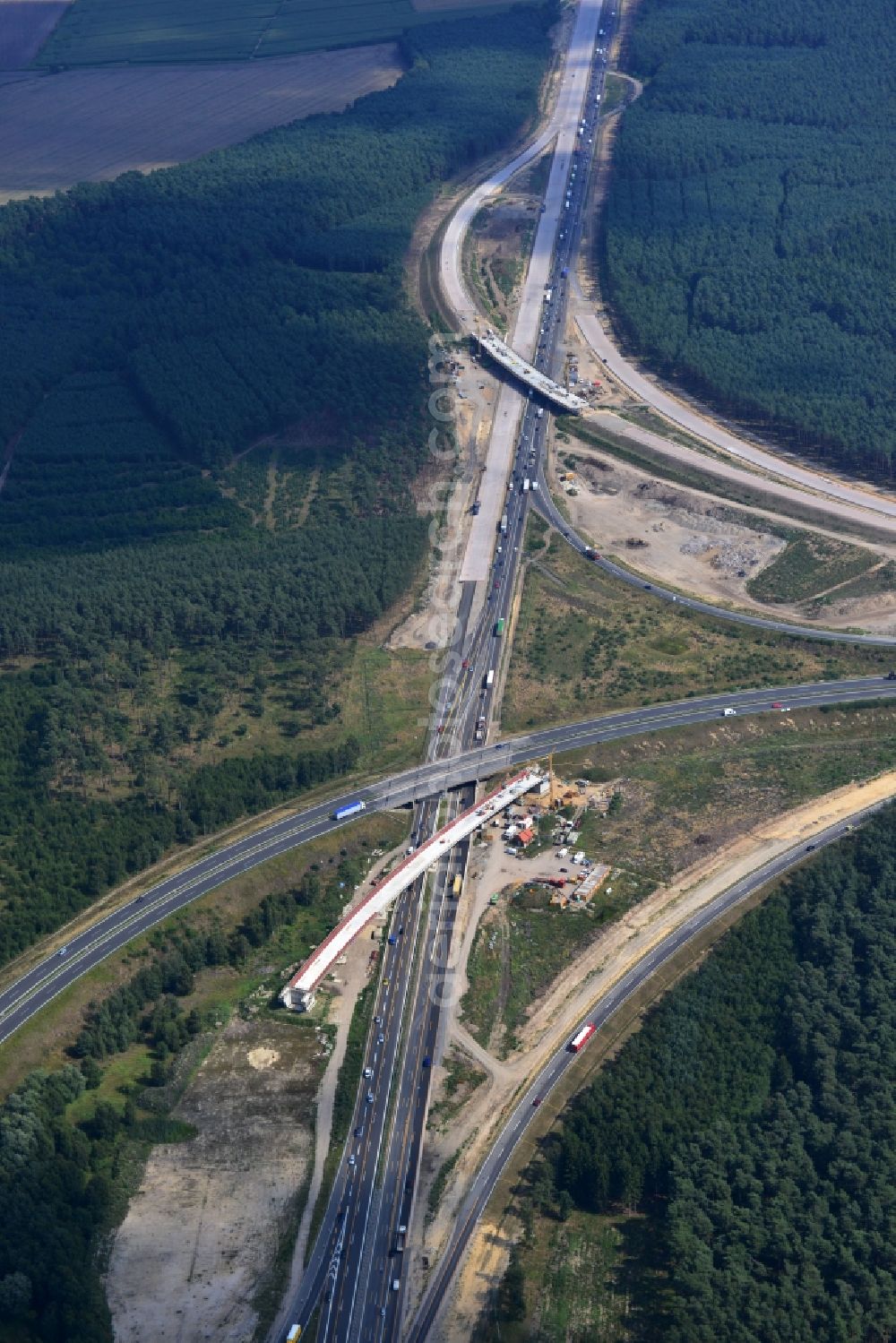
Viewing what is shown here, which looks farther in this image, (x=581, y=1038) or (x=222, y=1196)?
(x=581, y=1038)

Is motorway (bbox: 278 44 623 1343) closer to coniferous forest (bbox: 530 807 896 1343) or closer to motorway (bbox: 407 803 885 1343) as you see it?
motorway (bbox: 407 803 885 1343)

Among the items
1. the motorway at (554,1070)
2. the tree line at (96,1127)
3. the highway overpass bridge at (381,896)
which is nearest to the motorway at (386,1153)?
the highway overpass bridge at (381,896)

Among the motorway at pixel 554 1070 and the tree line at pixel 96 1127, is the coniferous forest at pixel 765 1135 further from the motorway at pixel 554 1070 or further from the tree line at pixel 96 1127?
the tree line at pixel 96 1127

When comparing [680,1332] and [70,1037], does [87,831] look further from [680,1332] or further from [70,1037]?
[680,1332]

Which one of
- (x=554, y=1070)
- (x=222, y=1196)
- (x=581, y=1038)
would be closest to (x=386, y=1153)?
(x=222, y=1196)

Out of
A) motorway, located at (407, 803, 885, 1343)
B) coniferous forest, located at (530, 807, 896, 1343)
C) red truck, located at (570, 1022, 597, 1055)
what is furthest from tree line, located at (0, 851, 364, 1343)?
coniferous forest, located at (530, 807, 896, 1343)

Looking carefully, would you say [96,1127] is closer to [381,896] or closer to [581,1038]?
[381,896]
